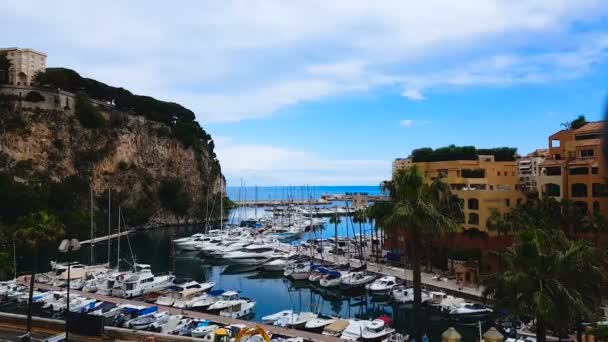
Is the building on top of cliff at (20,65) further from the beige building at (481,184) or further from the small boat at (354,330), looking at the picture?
the small boat at (354,330)

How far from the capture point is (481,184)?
54562mm

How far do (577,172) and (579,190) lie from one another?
5.38ft

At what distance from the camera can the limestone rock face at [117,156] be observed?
85250 mm

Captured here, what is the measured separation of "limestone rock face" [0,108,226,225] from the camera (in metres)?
85.2

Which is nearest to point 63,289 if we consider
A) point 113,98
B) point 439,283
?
point 439,283

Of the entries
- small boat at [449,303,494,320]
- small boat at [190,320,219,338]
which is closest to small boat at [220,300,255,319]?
small boat at [190,320,219,338]

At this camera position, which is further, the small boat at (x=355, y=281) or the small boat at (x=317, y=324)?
the small boat at (x=355, y=281)

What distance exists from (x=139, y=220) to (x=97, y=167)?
14.7 meters

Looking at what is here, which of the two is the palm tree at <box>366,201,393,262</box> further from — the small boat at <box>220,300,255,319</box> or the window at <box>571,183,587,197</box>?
the window at <box>571,183,587,197</box>

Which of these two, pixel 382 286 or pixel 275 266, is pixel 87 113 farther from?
pixel 382 286

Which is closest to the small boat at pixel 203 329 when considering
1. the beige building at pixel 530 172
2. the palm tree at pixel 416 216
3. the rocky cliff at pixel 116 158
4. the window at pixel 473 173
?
the palm tree at pixel 416 216

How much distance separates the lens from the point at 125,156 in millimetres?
104250

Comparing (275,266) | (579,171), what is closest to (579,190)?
(579,171)

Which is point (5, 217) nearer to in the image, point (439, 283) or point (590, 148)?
point (439, 283)
